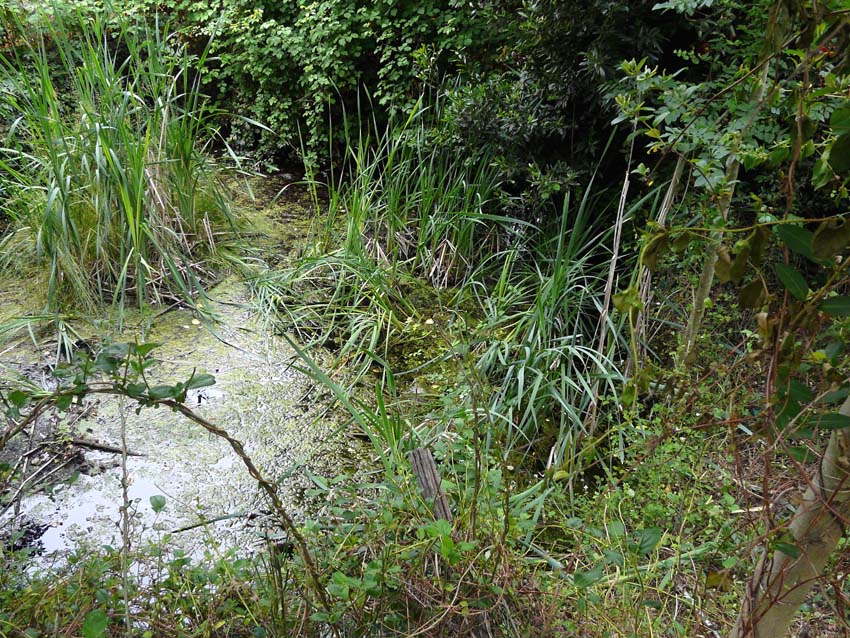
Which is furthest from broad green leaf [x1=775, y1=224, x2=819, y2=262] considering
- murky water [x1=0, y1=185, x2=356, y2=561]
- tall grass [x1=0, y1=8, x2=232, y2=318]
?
tall grass [x1=0, y1=8, x2=232, y2=318]

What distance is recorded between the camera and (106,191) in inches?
125

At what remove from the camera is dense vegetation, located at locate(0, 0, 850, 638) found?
1195 millimetres

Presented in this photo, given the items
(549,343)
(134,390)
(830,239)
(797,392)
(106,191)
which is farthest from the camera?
(106,191)

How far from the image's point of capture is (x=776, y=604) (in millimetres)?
1169

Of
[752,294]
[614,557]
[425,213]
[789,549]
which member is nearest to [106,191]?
[425,213]

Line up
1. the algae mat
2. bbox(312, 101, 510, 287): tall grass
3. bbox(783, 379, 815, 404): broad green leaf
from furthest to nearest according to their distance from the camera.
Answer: bbox(312, 101, 510, 287): tall grass → the algae mat → bbox(783, 379, 815, 404): broad green leaf

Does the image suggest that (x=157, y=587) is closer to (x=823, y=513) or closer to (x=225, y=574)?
(x=225, y=574)

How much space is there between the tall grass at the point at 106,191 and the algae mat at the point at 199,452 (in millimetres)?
312

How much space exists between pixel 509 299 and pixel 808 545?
2.05 metres

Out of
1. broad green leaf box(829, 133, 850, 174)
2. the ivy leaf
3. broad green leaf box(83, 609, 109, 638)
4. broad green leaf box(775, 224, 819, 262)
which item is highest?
broad green leaf box(829, 133, 850, 174)

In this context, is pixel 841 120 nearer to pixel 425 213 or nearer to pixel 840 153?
pixel 840 153

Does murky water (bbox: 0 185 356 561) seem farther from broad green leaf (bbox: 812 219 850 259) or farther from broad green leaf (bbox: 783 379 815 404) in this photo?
broad green leaf (bbox: 812 219 850 259)

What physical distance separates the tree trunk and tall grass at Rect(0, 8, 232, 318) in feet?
8.59

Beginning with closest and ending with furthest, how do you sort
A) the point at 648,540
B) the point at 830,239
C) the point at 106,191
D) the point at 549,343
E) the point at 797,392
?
the point at 830,239 < the point at 797,392 < the point at 648,540 < the point at 549,343 < the point at 106,191
